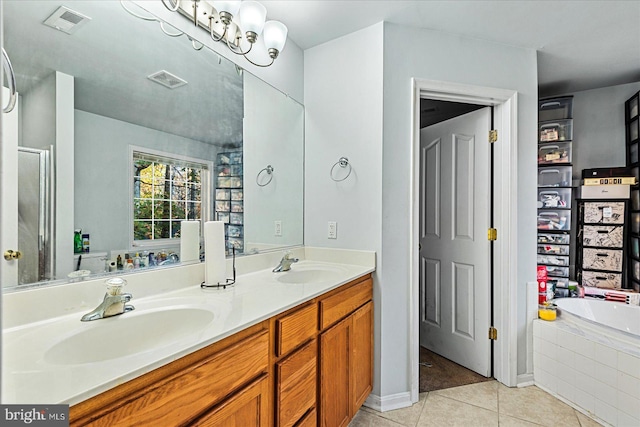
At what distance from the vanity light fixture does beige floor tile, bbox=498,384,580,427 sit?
2476 mm

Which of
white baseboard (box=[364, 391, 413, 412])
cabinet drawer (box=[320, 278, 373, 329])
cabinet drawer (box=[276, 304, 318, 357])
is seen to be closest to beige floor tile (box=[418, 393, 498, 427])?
white baseboard (box=[364, 391, 413, 412])

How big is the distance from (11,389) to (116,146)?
88cm

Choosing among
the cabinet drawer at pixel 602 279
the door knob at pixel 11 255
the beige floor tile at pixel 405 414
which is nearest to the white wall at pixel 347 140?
the beige floor tile at pixel 405 414

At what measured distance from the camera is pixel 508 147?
231cm

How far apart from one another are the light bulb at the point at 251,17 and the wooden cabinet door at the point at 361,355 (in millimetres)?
1520

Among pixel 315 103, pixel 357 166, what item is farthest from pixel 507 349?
pixel 315 103

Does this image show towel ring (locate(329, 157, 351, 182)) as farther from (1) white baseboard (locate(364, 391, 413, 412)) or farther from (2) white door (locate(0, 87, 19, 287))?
(2) white door (locate(0, 87, 19, 287))

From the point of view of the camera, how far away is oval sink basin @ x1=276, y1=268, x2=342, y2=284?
6.27 feet

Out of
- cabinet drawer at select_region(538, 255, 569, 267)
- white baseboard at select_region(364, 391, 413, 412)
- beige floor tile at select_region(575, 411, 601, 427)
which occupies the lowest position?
beige floor tile at select_region(575, 411, 601, 427)

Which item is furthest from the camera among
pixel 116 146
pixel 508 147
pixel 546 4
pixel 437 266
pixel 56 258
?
pixel 437 266

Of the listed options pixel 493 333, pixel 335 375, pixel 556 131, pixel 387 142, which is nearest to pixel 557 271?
pixel 493 333

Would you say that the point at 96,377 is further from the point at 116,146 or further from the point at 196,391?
the point at 116,146

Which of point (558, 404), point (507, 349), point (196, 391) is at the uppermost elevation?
point (196, 391)

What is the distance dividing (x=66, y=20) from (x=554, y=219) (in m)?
3.45
